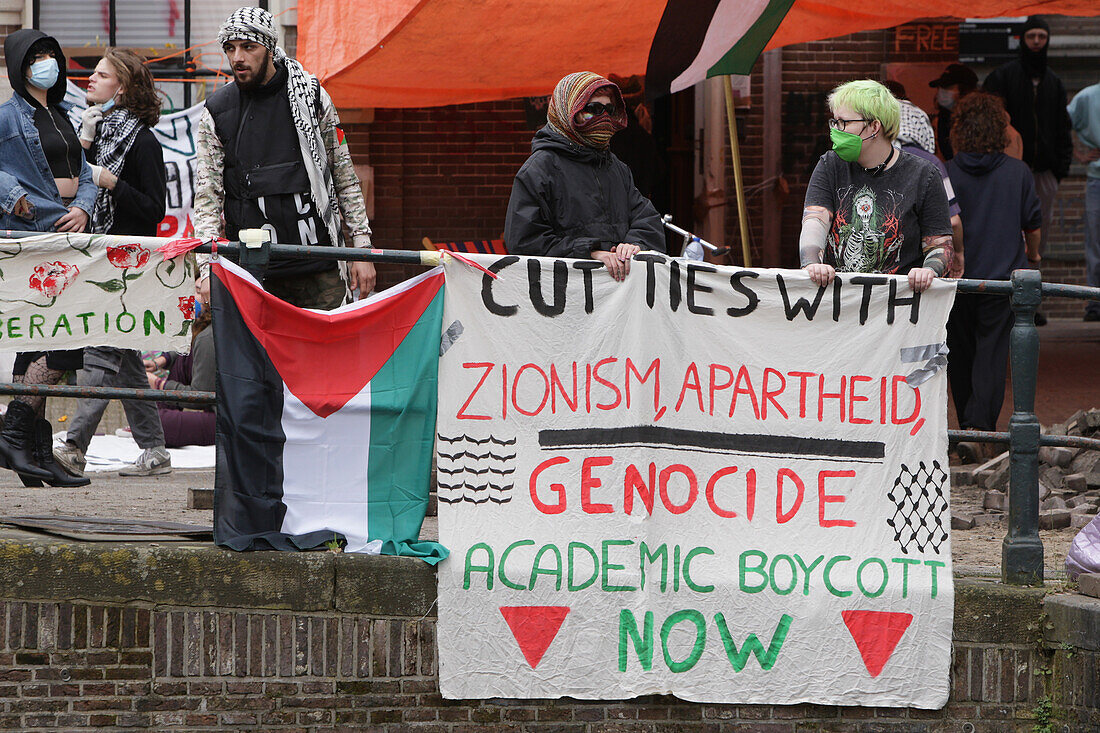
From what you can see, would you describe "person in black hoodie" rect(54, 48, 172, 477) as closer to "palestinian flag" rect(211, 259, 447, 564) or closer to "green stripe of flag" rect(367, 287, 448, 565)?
"palestinian flag" rect(211, 259, 447, 564)

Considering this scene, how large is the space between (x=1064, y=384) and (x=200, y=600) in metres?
7.53

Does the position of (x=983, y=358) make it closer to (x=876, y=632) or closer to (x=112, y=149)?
(x=876, y=632)

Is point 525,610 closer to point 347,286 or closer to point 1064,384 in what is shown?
point 347,286

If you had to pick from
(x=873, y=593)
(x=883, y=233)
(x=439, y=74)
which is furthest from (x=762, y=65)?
(x=873, y=593)

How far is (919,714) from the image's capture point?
457 cm

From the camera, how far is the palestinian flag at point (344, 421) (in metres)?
4.46

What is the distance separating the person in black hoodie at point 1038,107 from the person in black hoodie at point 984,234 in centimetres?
331

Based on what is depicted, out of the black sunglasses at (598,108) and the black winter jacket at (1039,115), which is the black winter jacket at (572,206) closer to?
the black sunglasses at (598,108)

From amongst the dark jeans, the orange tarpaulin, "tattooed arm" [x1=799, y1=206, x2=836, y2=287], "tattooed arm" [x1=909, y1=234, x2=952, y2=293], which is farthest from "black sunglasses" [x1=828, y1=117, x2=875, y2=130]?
the orange tarpaulin

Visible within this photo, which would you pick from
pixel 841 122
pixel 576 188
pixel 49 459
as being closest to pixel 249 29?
pixel 576 188

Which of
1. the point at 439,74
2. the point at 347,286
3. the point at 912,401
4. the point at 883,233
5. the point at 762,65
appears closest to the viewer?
the point at 912,401

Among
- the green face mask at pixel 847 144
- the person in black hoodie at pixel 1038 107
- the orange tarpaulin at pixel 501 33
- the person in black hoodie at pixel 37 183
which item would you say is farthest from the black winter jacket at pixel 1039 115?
the person in black hoodie at pixel 37 183

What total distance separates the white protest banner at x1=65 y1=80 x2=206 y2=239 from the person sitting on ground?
1293 mm

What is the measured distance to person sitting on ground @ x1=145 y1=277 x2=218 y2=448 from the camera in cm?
785
